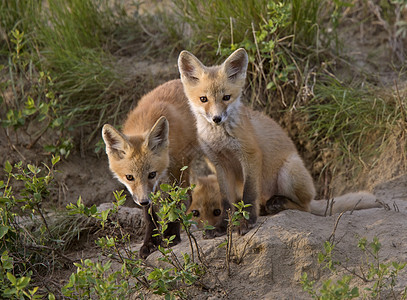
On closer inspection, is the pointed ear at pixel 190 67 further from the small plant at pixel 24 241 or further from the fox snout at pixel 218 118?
the small plant at pixel 24 241

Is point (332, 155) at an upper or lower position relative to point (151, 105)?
lower

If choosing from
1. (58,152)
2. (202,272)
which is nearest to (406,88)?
(202,272)

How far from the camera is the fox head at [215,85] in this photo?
3.82 m

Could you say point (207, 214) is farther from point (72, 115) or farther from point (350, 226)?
point (72, 115)

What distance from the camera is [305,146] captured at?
5.52 meters

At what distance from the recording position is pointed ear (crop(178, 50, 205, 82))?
13.2ft

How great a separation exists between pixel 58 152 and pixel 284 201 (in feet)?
8.41

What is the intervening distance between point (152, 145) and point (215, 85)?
653mm

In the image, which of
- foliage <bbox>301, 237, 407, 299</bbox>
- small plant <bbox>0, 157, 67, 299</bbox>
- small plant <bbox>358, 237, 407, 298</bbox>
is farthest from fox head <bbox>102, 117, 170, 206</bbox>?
small plant <bbox>358, 237, 407, 298</bbox>

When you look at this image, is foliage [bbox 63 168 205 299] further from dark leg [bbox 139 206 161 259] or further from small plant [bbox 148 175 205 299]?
dark leg [bbox 139 206 161 259]

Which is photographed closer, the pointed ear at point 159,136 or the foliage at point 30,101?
the pointed ear at point 159,136

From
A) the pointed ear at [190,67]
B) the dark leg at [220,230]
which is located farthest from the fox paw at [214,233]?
the pointed ear at [190,67]

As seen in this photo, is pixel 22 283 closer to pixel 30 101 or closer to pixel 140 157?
pixel 140 157

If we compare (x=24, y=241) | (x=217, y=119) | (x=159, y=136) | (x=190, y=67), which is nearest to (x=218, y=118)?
(x=217, y=119)
